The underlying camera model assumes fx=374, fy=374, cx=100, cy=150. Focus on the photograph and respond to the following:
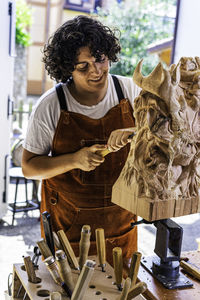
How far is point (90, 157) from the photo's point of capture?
1.52m

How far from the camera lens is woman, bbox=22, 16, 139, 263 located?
1645 mm

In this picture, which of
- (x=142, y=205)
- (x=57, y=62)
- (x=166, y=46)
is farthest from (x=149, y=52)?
(x=142, y=205)

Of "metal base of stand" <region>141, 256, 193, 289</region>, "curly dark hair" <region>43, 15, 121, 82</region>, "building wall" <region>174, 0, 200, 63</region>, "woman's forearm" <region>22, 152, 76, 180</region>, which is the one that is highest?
"building wall" <region>174, 0, 200, 63</region>

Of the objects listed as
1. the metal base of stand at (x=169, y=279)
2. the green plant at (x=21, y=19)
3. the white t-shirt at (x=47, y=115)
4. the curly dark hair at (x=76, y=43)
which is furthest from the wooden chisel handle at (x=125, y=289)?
the green plant at (x=21, y=19)

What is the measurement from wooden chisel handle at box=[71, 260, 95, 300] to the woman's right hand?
593mm

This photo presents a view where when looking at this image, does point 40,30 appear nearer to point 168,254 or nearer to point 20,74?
point 20,74

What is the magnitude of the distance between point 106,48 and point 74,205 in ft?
2.39

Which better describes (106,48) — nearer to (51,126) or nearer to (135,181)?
(51,126)

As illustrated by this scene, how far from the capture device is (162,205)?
1.27 metres

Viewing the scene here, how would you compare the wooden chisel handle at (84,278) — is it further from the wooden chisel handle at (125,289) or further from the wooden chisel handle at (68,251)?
the wooden chisel handle at (68,251)

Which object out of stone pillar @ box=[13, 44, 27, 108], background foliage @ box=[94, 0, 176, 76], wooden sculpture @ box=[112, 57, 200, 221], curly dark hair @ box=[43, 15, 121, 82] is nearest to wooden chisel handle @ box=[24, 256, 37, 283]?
wooden sculpture @ box=[112, 57, 200, 221]

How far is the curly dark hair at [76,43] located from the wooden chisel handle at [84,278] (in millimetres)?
949

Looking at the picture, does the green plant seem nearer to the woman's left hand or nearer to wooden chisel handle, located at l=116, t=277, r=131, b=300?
the woman's left hand

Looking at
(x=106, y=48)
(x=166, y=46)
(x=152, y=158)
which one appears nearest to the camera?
(x=152, y=158)
